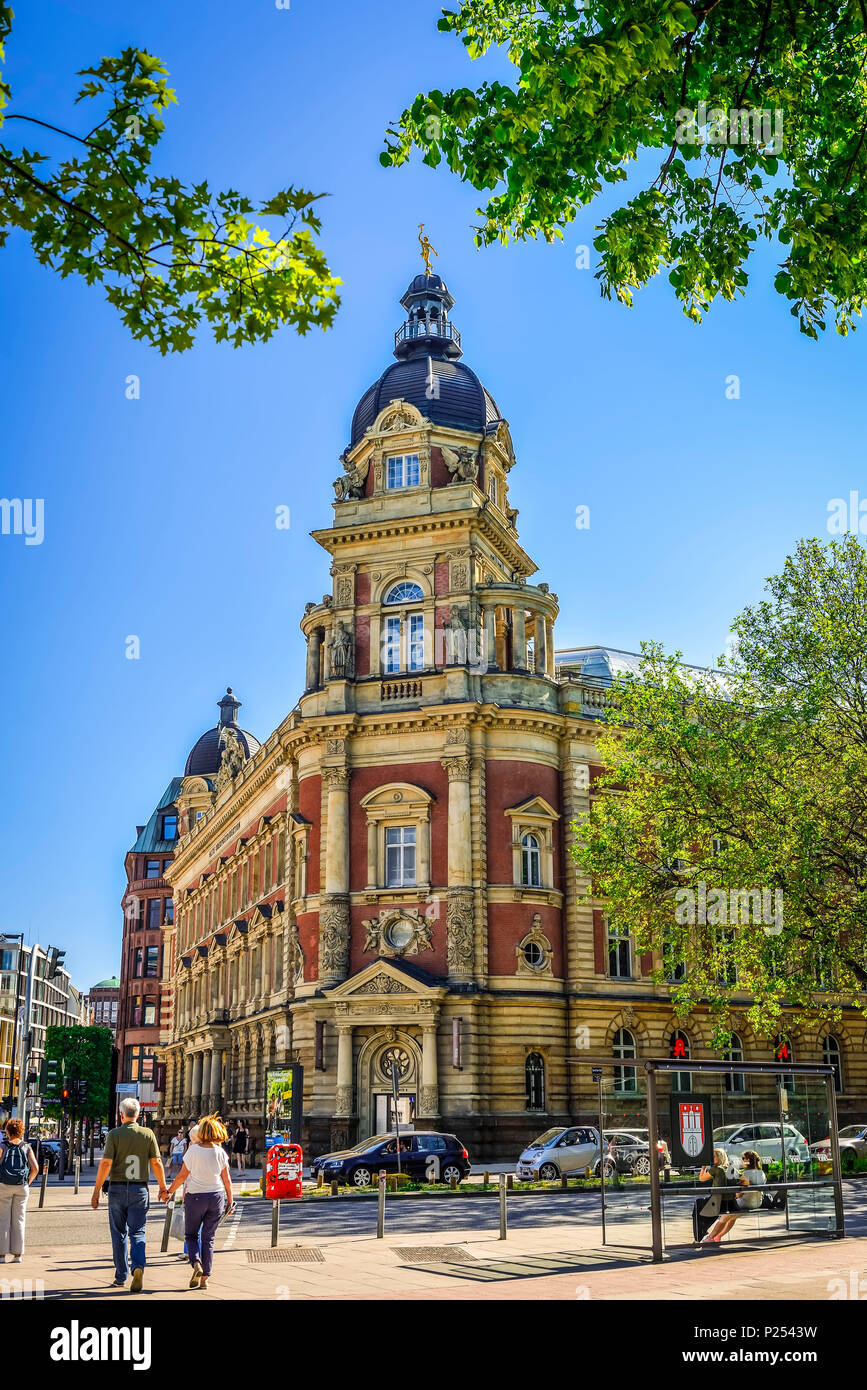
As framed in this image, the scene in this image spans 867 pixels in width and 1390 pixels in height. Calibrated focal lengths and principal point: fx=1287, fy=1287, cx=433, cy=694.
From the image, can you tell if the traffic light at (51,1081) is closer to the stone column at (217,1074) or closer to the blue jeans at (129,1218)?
the stone column at (217,1074)

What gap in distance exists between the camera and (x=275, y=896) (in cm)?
5028

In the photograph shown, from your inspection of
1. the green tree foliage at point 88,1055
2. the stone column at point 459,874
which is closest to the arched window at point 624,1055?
the stone column at point 459,874

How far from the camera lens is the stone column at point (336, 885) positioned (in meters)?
41.3

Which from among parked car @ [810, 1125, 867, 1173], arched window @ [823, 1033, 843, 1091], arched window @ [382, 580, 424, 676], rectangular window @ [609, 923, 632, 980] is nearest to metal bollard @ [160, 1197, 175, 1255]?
parked car @ [810, 1125, 867, 1173]

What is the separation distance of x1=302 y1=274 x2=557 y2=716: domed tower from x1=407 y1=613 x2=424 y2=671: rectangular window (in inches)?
1.4

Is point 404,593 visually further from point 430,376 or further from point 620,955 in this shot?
point 620,955

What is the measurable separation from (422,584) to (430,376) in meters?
9.14

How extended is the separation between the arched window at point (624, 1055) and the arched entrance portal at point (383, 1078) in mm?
7118

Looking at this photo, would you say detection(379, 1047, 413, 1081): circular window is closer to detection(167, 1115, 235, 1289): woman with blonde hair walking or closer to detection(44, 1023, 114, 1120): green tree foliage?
detection(167, 1115, 235, 1289): woman with blonde hair walking

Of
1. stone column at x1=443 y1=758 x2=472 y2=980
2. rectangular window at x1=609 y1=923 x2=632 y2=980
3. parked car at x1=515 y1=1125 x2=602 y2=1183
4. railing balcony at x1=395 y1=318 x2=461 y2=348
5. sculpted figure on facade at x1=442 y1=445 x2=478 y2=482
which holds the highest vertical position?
railing balcony at x1=395 y1=318 x2=461 y2=348

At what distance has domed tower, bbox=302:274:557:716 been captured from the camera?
43719mm

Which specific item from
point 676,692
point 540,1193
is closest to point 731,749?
point 676,692

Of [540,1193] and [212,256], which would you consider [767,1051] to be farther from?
[212,256]

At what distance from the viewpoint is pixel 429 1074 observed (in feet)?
129
